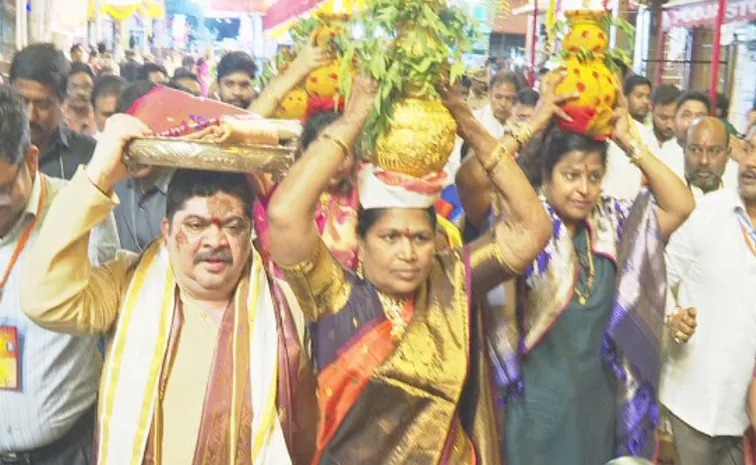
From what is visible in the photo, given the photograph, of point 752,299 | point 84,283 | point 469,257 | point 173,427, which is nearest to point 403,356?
point 469,257

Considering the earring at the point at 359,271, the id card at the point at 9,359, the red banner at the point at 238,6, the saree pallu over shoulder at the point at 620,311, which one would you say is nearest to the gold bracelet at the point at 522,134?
the saree pallu over shoulder at the point at 620,311

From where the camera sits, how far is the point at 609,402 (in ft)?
9.64

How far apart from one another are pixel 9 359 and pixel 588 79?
6.01ft

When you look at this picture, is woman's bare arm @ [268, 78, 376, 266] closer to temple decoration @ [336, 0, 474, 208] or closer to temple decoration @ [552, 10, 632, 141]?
temple decoration @ [336, 0, 474, 208]

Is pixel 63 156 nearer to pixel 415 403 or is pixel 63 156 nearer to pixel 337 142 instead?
pixel 337 142

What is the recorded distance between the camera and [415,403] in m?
2.45

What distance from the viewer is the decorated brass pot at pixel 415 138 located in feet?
7.81

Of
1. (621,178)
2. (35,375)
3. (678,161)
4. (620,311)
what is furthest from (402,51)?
(678,161)

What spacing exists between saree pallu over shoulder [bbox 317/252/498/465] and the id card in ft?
2.70

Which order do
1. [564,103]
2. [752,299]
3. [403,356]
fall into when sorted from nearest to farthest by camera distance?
[403,356] → [564,103] → [752,299]

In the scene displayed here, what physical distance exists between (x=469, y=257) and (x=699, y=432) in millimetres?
1600

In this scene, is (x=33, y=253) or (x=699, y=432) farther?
(x=699, y=432)

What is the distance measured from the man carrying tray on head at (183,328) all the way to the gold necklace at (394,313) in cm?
30

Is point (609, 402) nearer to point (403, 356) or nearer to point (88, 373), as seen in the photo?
point (403, 356)
